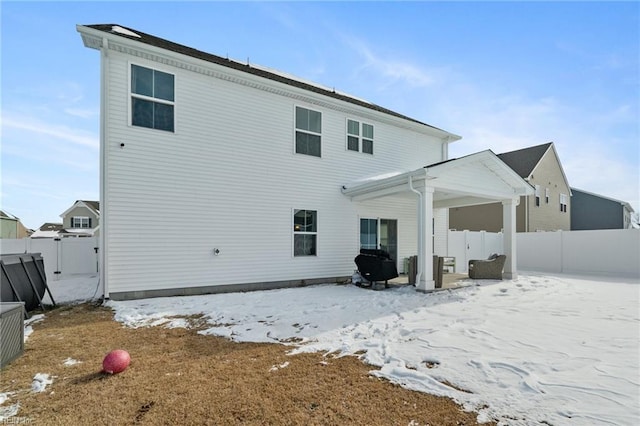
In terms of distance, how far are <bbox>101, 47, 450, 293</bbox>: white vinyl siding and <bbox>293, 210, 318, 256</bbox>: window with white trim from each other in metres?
0.19

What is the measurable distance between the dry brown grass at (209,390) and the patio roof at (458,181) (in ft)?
18.2

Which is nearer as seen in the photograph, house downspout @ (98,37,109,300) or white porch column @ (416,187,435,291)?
house downspout @ (98,37,109,300)

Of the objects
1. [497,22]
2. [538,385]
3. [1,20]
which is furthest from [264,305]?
[497,22]

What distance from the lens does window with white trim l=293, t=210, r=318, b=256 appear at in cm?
919

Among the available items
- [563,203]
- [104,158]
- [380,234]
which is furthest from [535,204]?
[104,158]

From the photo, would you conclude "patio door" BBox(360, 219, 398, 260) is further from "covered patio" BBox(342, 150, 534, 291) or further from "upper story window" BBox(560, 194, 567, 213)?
"upper story window" BBox(560, 194, 567, 213)

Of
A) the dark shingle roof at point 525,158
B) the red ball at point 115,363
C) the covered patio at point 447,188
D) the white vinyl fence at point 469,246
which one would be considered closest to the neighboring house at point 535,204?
the dark shingle roof at point 525,158

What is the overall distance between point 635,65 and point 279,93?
31.2 ft

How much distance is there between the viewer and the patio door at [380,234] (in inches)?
413

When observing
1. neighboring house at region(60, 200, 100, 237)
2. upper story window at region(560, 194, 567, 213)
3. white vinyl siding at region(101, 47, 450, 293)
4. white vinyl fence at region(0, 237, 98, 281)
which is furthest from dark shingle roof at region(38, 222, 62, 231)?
upper story window at region(560, 194, 567, 213)

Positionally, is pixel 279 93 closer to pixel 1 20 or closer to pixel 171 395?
pixel 1 20

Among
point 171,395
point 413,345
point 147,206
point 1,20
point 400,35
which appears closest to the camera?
point 171,395

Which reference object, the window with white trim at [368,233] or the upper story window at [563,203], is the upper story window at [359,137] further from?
the upper story window at [563,203]

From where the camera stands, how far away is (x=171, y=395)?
2.89 meters
